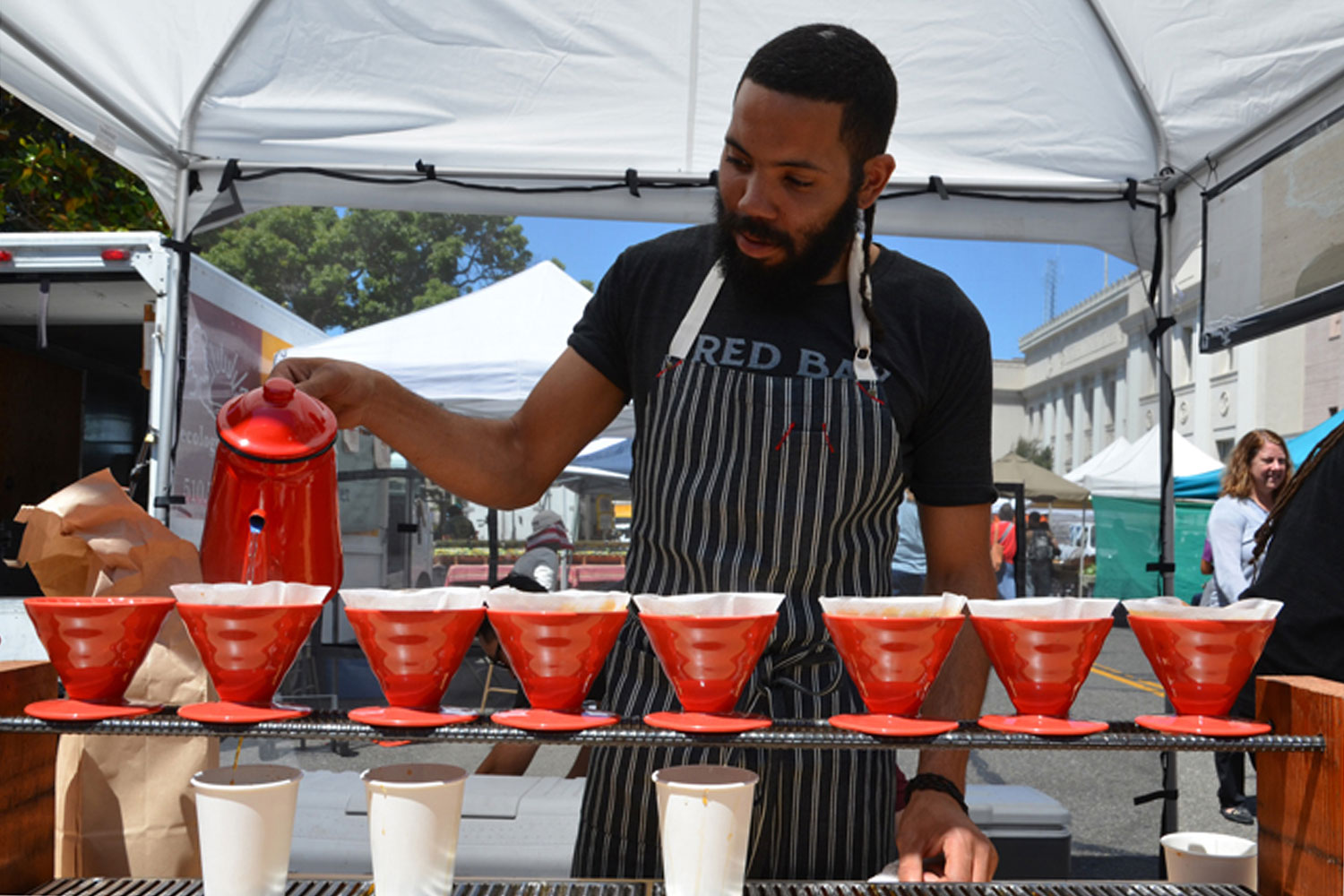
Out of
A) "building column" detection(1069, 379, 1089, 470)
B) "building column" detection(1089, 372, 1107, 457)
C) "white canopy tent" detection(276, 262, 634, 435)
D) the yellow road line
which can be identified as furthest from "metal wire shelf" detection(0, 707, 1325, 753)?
"building column" detection(1069, 379, 1089, 470)

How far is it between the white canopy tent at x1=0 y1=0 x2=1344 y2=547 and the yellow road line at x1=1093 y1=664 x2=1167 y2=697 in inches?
257

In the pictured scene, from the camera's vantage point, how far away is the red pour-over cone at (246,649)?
103cm

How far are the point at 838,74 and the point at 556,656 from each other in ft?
3.05

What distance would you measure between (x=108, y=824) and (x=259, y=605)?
79 cm

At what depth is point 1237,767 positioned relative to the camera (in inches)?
193

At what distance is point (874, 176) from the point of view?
1613 millimetres

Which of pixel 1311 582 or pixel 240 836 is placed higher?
pixel 1311 582

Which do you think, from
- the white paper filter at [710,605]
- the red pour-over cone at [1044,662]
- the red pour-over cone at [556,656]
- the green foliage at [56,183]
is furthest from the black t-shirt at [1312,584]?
the green foliage at [56,183]

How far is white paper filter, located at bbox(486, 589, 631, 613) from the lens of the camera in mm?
1041

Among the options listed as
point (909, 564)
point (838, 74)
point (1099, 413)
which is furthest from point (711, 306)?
point (1099, 413)

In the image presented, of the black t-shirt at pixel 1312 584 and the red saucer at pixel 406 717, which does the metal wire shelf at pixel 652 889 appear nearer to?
the red saucer at pixel 406 717

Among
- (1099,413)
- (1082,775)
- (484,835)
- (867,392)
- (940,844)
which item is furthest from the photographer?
(1099,413)

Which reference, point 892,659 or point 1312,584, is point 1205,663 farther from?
point 1312,584

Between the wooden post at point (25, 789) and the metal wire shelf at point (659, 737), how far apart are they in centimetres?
12
